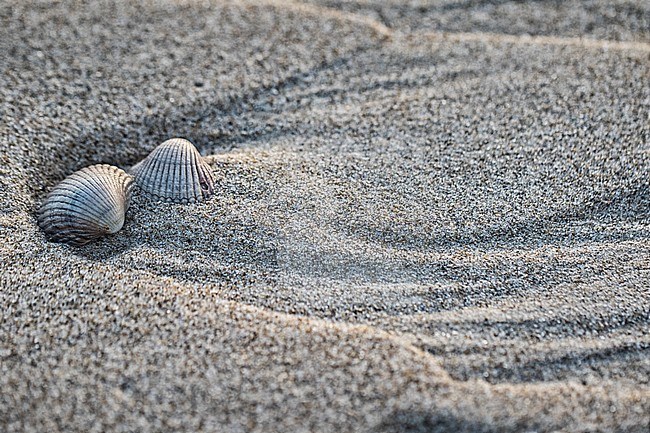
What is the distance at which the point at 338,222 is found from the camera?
250 centimetres

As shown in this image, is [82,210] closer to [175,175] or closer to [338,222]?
[175,175]

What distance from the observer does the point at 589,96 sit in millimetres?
3041

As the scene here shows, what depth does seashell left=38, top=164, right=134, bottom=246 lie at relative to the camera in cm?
238

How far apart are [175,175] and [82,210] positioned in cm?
35

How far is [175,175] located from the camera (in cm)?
256

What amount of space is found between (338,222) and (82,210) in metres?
0.88

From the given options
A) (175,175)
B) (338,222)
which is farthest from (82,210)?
(338,222)

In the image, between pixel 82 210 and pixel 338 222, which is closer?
pixel 82 210

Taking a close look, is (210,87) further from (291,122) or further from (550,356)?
(550,356)

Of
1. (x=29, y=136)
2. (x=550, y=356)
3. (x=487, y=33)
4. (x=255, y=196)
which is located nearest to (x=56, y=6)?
(x=29, y=136)

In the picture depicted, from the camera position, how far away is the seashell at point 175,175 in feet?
8.38

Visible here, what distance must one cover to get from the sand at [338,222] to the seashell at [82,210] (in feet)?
0.18

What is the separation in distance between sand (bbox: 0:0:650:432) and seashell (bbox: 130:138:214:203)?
6 centimetres

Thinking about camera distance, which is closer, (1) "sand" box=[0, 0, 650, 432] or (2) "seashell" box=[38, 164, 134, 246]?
(1) "sand" box=[0, 0, 650, 432]
